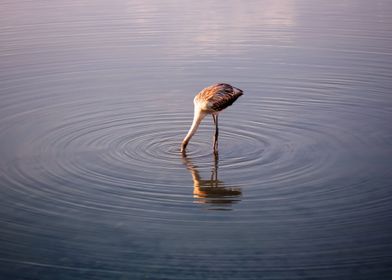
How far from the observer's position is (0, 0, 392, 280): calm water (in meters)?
9.62

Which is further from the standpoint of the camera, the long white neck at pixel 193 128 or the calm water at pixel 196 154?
the long white neck at pixel 193 128

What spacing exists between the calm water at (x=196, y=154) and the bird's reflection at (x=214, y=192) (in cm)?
4

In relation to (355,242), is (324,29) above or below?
above

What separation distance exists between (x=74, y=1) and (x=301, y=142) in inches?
847

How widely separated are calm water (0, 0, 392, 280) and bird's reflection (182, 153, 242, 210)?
0.04 meters

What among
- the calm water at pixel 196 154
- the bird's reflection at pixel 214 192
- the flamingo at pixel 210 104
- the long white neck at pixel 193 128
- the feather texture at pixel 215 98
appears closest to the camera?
the calm water at pixel 196 154

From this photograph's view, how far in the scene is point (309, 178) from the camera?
12.2 meters

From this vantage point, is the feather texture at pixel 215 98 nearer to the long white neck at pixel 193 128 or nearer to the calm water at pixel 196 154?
the long white neck at pixel 193 128

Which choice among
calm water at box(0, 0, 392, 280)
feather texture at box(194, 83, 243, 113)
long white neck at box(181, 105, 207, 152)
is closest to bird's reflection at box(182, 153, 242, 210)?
calm water at box(0, 0, 392, 280)

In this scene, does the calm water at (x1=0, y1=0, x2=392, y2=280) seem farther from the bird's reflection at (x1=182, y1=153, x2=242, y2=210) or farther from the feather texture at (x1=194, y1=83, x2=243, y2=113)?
the feather texture at (x1=194, y1=83, x2=243, y2=113)

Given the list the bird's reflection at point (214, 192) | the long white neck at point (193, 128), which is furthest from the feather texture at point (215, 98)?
the bird's reflection at point (214, 192)

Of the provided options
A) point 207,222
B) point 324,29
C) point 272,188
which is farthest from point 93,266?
point 324,29

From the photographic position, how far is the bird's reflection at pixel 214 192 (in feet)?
37.7

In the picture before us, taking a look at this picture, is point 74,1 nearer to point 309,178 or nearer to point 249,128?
point 249,128
